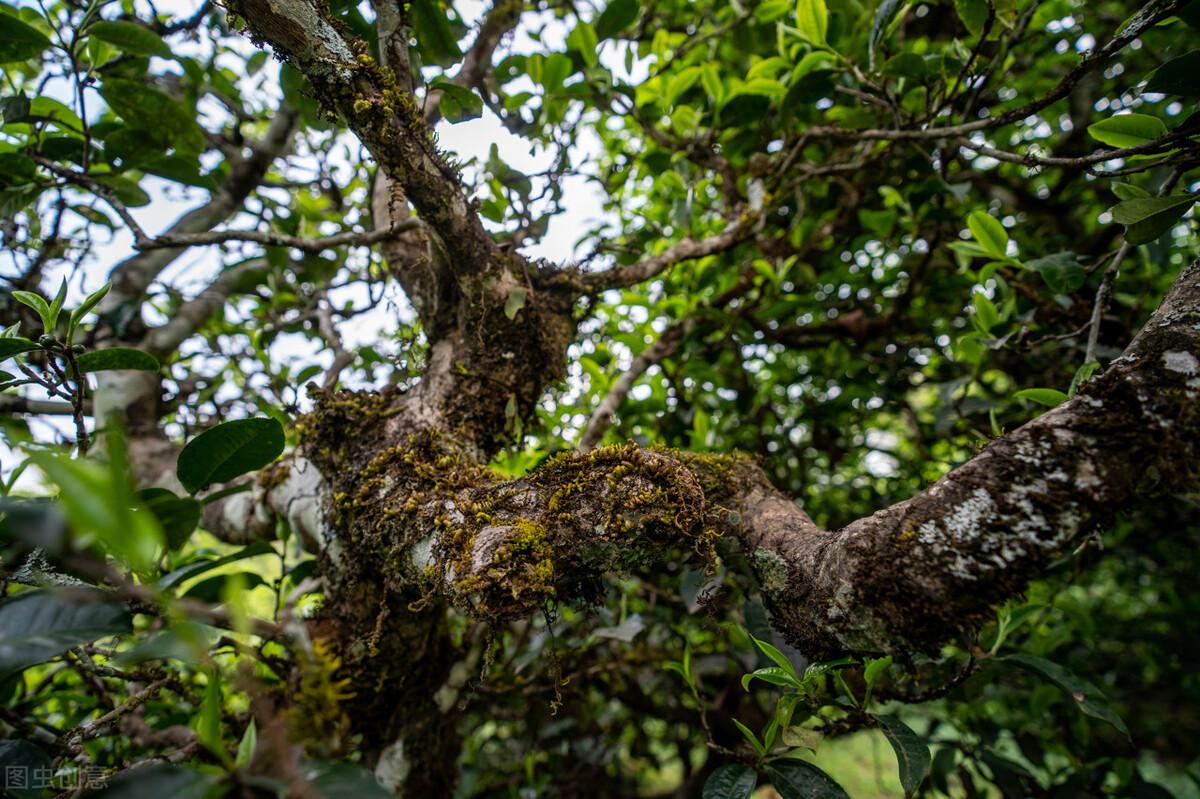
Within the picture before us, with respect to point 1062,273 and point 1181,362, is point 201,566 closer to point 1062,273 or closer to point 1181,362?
point 1181,362

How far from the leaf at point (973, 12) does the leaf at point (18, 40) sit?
6.47ft

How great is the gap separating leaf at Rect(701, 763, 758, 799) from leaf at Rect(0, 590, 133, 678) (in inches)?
33.1

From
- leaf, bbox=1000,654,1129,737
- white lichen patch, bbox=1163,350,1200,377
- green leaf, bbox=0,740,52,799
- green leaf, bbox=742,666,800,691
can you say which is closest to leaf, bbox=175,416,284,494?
green leaf, bbox=0,740,52,799

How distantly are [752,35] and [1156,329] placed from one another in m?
1.52

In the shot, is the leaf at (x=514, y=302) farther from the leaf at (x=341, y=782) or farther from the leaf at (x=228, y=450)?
the leaf at (x=341, y=782)

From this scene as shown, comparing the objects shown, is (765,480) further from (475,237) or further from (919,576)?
(475,237)

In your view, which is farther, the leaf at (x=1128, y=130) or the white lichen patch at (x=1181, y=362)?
the leaf at (x=1128, y=130)

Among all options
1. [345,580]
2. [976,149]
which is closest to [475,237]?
[345,580]

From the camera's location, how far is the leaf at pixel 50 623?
0.50m

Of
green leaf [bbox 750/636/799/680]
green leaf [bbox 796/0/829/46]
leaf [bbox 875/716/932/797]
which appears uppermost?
green leaf [bbox 796/0/829/46]

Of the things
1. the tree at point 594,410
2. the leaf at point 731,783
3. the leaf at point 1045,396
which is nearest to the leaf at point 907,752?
the tree at point 594,410

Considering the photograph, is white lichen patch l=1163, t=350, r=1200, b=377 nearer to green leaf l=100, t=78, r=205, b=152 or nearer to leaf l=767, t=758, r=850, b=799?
leaf l=767, t=758, r=850, b=799

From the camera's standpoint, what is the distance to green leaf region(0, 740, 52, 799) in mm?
748

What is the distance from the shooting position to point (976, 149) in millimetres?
1025
